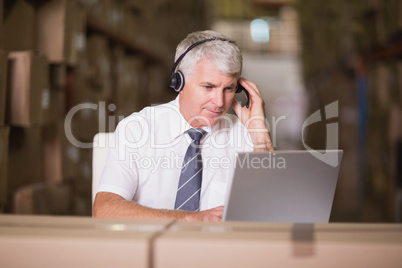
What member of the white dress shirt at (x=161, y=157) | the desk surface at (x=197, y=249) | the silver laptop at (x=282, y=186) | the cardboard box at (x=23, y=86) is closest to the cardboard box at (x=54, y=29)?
the cardboard box at (x=23, y=86)

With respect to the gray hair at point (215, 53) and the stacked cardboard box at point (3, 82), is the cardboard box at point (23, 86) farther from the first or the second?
the gray hair at point (215, 53)

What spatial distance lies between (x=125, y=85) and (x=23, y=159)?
1662mm

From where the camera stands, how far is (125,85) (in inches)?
150

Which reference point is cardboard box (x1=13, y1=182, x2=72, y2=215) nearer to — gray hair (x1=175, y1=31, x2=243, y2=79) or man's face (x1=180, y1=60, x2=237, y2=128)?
man's face (x1=180, y1=60, x2=237, y2=128)

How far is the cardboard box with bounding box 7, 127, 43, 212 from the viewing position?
2.17 meters

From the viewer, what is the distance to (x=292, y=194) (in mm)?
1057

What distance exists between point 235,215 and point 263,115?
0.61m

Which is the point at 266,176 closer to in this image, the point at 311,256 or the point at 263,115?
the point at 311,256

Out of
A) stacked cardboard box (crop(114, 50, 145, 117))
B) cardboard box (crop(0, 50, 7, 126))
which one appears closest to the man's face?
cardboard box (crop(0, 50, 7, 126))

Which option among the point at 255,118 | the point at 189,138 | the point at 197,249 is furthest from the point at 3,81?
the point at 197,249

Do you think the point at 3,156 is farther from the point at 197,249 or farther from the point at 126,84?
the point at 126,84

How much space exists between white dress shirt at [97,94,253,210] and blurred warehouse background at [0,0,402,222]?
237 mm

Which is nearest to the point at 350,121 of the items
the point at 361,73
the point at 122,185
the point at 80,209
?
the point at 361,73

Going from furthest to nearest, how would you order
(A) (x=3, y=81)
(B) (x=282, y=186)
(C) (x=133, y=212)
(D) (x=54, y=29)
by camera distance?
(D) (x=54, y=29) < (A) (x=3, y=81) < (C) (x=133, y=212) < (B) (x=282, y=186)
